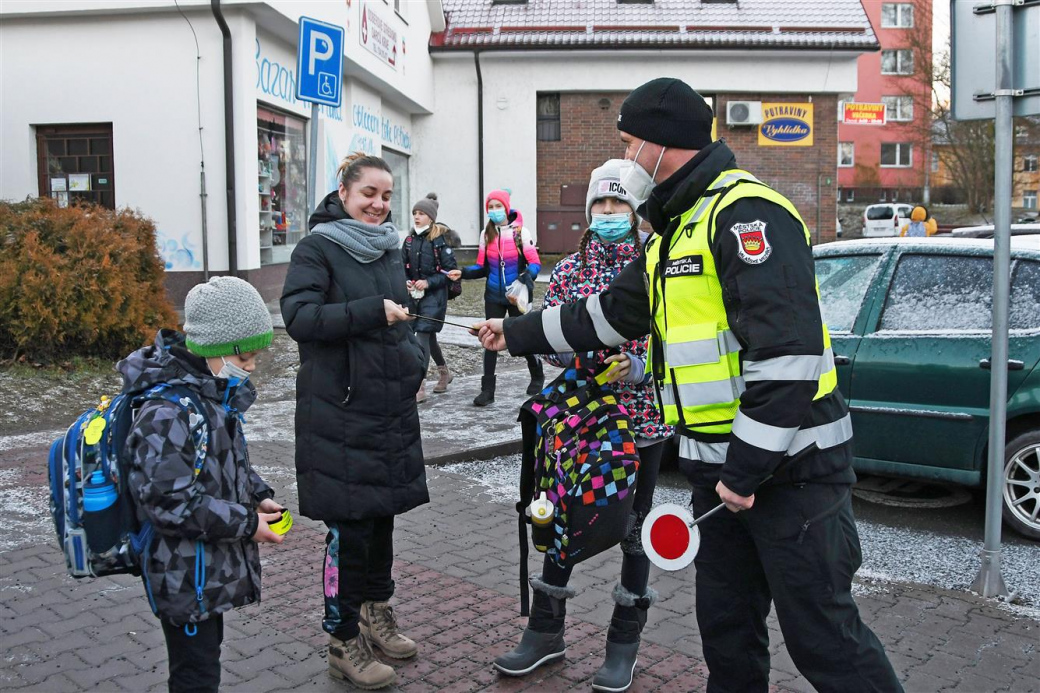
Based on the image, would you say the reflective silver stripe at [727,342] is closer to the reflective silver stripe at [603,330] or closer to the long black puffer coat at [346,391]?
the reflective silver stripe at [603,330]

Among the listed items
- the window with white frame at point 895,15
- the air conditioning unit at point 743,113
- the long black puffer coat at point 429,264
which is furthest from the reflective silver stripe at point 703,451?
the window with white frame at point 895,15

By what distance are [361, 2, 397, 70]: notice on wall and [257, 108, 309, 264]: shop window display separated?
9.36 ft

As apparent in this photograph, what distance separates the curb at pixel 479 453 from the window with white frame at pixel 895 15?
2214 inches

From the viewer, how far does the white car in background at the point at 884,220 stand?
38094 millimetres

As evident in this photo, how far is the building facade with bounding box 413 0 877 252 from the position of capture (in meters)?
24.7

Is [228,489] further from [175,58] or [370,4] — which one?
[370,4]

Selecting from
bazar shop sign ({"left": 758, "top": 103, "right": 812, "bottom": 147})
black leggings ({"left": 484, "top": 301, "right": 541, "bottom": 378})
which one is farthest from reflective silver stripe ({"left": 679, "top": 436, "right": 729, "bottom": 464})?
bazar shop sign ({"left": 758, "top": 103, "right": 812, "bottom": 147})

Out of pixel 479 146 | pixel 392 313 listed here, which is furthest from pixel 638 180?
pixel 479 146

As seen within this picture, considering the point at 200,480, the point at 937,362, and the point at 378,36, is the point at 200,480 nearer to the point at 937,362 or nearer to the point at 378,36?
the point at 937,362

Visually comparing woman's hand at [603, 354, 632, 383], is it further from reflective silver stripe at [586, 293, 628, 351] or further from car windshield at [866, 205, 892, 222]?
car windshield at [866, 205, 892, 222]

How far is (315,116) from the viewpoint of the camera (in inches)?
273

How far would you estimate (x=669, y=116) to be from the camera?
2.99m

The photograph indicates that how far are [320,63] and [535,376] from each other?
3732 millimetres

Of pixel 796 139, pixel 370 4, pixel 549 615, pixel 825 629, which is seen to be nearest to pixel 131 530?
pixel 549 615
